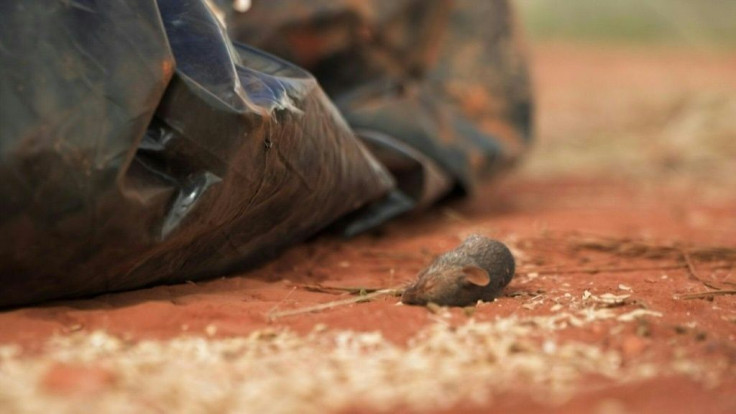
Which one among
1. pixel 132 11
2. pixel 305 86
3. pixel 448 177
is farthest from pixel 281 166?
pixel 448 177

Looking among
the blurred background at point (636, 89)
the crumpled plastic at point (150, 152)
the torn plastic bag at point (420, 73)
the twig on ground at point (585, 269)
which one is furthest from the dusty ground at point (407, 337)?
the blurred background at point (636, 89)

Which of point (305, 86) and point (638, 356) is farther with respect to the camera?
point (305, 86)

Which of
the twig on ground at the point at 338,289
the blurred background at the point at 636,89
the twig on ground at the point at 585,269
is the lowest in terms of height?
the blurred background at the point at 636,89

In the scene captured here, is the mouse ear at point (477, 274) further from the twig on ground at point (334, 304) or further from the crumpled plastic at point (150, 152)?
the crumpled plastic at point (150, 152)

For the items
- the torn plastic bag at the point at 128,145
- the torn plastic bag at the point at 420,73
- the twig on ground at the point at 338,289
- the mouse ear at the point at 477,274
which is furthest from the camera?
the torn plastic bag at the point at 420,73

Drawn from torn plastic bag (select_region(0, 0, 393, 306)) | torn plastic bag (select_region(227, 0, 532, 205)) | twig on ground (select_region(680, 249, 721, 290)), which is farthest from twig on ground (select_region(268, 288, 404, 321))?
torn plastic bag (select_region(227, 0, 532, 205))

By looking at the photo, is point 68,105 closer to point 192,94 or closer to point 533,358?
point 192,94
